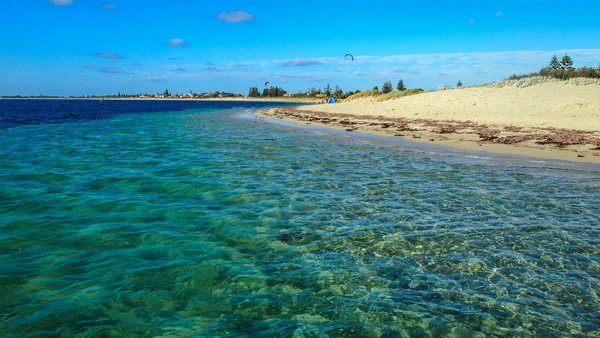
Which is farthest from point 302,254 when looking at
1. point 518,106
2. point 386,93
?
point 386,93

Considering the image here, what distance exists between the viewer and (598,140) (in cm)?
1702

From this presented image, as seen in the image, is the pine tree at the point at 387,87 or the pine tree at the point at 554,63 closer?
the pine tree at the point at 554,63

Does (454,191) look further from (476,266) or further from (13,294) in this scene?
(13,294)

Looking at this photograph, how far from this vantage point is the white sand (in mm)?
24422

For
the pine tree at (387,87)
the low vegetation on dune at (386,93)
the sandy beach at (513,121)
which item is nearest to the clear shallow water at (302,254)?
the sandy beach at (513,121)

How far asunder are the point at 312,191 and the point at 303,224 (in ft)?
8.77

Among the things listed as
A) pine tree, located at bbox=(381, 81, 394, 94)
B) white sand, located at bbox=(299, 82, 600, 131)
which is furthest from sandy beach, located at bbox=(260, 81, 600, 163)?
pine tree, located at bbox=(381, 81, 394, 94)

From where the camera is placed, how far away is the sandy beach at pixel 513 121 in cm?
1708

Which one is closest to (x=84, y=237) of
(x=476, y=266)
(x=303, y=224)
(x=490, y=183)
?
(x=303, y=224)

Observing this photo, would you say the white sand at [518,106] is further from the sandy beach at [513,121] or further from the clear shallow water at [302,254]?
the clear shallow water at [302,254]

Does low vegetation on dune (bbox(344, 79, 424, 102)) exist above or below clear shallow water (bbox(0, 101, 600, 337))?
above

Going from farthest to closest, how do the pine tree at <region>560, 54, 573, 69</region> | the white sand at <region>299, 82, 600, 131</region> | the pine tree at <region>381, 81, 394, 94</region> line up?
the pine tree at <region>381, 81, 394, 94</region>
the pine tree at <region>560, 54, 573, 69</region>
the white sand at <region>299, 82, 600, 131</region>

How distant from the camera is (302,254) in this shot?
6.12 meters

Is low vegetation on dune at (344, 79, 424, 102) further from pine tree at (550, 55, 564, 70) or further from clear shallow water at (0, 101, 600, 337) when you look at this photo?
clear shallow water at (0, 101, 600, 337)
